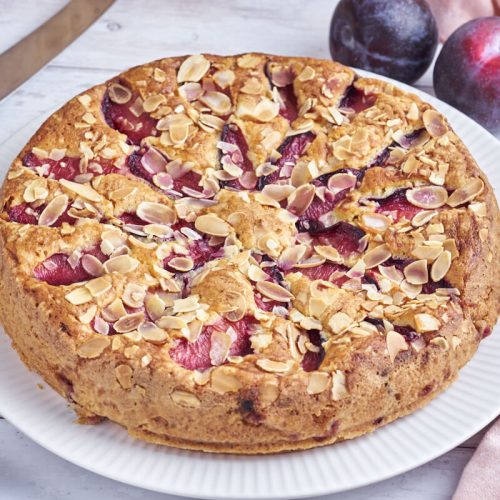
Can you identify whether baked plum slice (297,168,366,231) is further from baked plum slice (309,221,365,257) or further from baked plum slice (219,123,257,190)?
baked plum slice (219,123,257,190)

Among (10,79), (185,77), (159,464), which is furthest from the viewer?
(10,79)

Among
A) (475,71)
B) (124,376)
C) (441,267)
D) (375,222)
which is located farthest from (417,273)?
(475,71)

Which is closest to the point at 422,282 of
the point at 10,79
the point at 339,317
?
the point at 339,317

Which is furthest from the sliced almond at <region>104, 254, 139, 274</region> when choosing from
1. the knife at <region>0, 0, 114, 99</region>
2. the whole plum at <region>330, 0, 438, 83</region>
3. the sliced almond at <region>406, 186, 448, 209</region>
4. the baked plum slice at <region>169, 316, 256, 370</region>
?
the whole plum at <region>330, 0, 438, 83</region>

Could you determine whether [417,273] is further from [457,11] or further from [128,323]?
Answer: [457,11]

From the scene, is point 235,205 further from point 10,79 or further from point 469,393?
point 10,79

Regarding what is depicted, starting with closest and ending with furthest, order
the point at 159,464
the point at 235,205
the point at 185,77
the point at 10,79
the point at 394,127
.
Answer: the point at 159,464 < the point at 235,205 < the point at 394,127 < the point at 185,77 < the point at 10,79

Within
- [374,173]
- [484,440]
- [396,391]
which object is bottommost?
[484,440]
